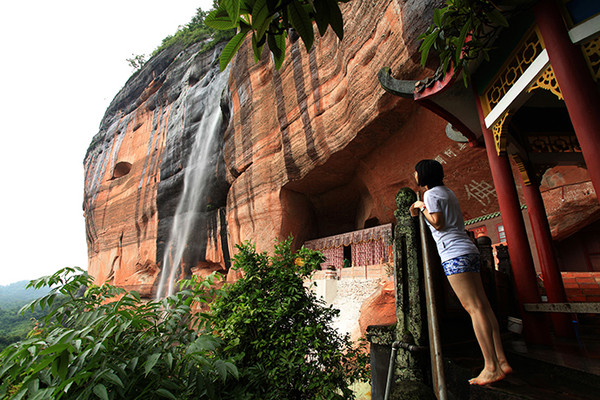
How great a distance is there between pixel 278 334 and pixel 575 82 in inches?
129

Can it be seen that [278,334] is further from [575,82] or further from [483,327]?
[575,82]

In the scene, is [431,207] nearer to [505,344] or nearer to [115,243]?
[505,344]

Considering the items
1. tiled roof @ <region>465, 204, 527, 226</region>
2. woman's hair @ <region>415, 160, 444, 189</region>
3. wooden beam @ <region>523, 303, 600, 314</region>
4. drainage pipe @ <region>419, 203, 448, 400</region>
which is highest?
tiled roof @ <region>465, 204, 527, 226</region>

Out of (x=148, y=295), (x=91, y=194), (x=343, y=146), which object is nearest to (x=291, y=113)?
(x=343, y=146)

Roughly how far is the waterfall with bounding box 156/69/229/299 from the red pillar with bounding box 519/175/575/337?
12932mm

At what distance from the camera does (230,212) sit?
13.5 metres

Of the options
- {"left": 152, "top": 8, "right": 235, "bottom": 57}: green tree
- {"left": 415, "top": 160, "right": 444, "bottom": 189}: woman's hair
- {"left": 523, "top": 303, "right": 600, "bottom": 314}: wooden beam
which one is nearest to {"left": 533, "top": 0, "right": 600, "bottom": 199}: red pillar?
{"left": 523, "top": 303, "right": 600, "bottom": 314}: wooden beam

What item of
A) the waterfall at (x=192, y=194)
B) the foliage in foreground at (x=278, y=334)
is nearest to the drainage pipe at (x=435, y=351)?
the foliage in foreground at (x=278, y=334)

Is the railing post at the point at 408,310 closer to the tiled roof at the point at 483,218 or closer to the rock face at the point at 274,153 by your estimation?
the rock face at the point at 274,153

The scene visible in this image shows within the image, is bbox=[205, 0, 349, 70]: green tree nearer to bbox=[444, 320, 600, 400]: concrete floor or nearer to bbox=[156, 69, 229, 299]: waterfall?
bbox=[444, 320, 600, 400]: concrete floor

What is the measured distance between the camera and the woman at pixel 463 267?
177 centimetres

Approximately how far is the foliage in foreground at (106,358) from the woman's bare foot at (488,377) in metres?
1.49

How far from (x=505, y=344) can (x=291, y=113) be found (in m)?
9.53

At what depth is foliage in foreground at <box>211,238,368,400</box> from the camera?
2.88 meters
